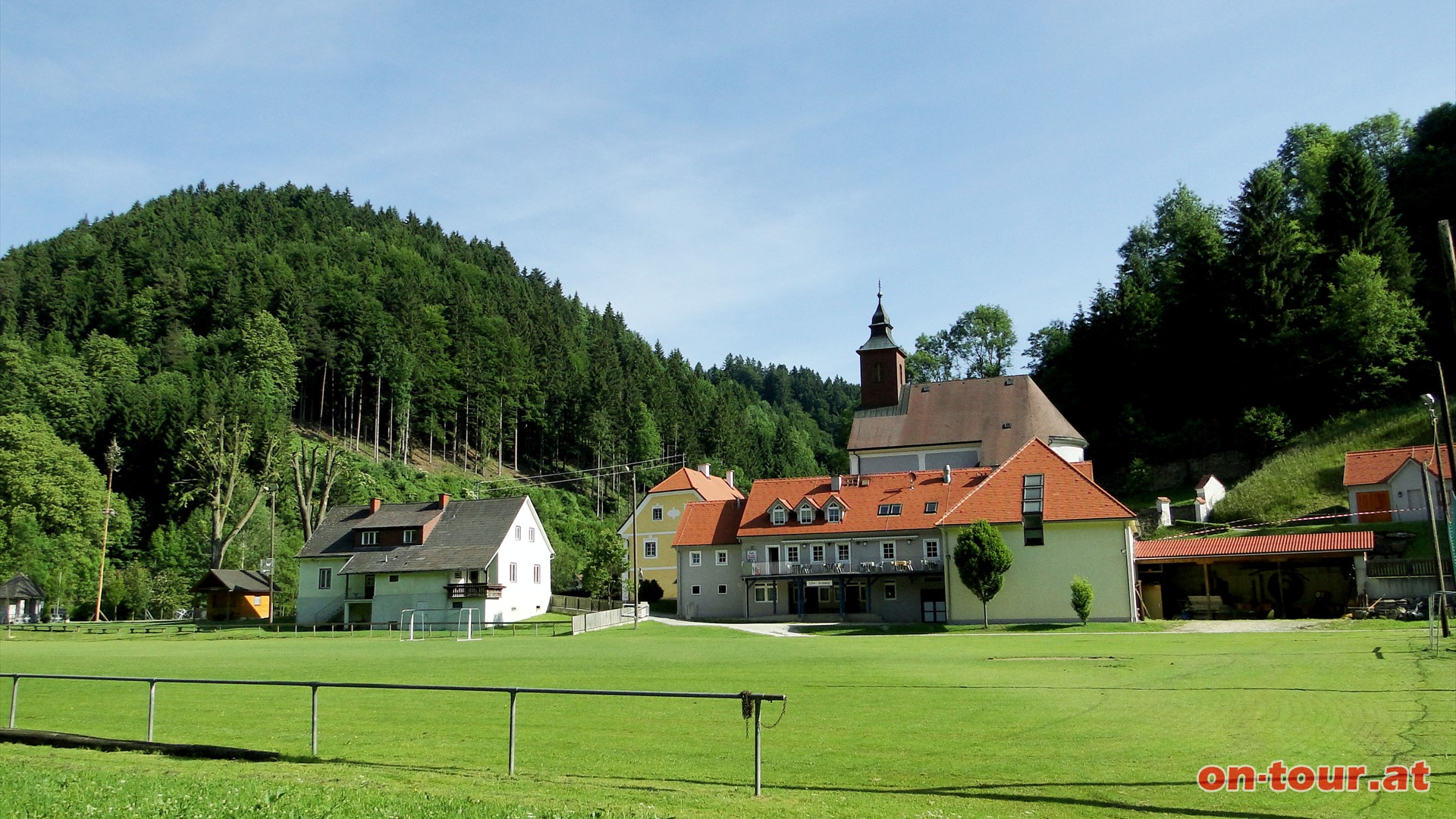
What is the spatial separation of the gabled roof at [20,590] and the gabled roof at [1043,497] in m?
62.1

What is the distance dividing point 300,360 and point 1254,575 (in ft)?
287

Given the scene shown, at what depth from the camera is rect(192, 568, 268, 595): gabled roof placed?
66.9 meters

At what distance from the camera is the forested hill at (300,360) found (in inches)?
3413

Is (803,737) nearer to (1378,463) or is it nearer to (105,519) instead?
(1378,463)

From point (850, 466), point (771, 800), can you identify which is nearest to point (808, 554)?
point (850, 466)

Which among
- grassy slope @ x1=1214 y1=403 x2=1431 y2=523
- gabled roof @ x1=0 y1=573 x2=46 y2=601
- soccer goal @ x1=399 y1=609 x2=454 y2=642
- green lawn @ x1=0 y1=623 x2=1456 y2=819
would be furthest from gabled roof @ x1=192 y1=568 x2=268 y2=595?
grassy slope @ x1=1214 y1=403 x2=1431 y2=523

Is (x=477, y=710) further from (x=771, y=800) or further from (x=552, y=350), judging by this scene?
(x=552, y=350)

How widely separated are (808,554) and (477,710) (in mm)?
40192

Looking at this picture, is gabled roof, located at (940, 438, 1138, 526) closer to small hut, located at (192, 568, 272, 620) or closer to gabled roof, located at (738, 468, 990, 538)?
gabled roof, located at (738, 468, 990, 538)

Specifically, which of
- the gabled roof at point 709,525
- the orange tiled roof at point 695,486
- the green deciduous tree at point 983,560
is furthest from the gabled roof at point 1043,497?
the orange tiled roof at point 695,486

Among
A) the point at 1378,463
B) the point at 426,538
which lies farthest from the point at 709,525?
the point at 1378,463

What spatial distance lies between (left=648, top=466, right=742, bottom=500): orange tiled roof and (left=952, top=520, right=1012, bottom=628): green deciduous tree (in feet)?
92.0

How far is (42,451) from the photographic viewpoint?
75312 mm

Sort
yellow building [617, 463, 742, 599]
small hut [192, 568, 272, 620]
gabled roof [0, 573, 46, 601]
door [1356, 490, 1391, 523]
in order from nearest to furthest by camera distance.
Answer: door [1356, 490, 1391, 523], small hut [192, 568, 272, 620], gabled roof [0, 573, 46, 601], yellow building [617, 463, 742, 599]
